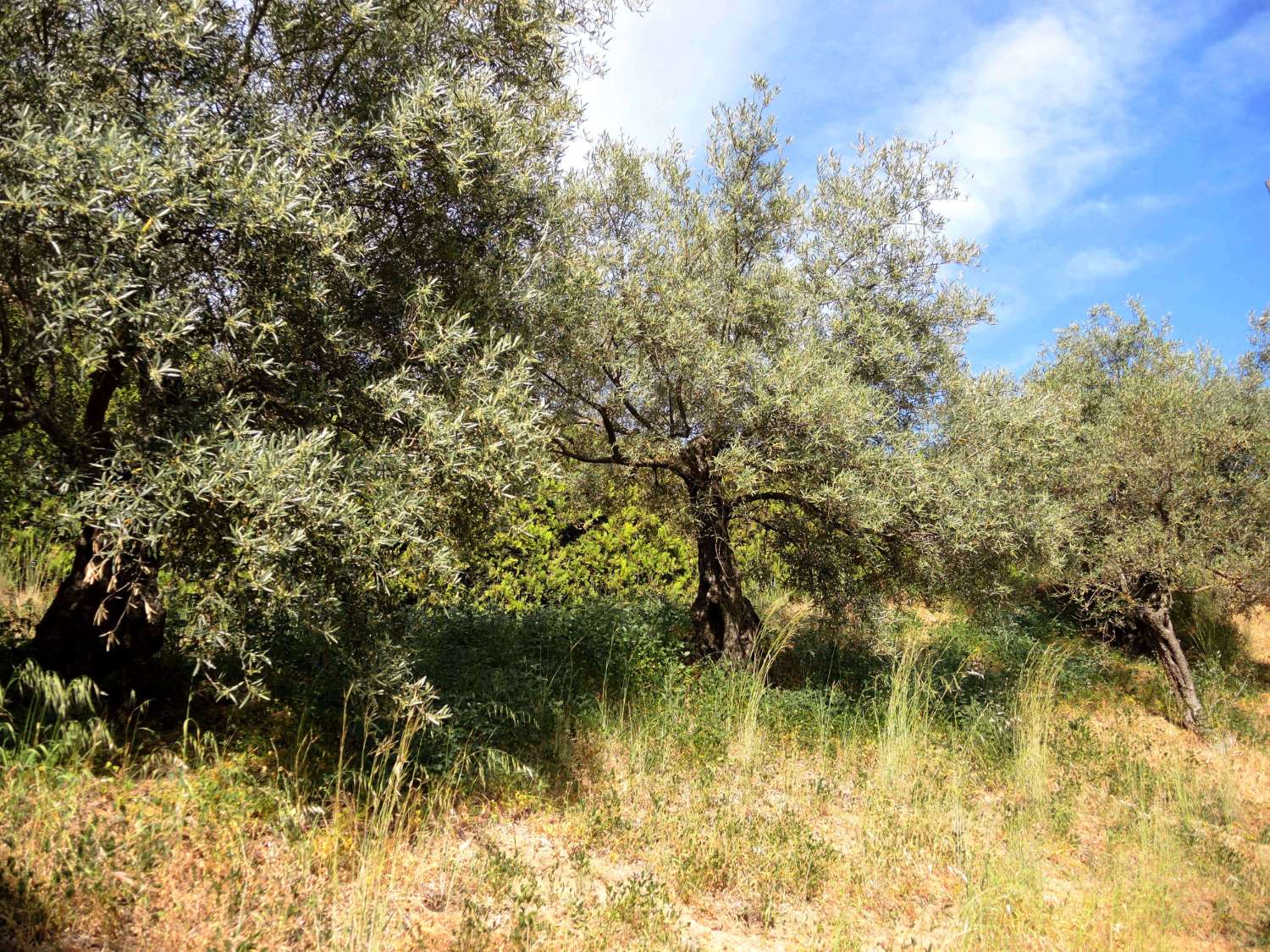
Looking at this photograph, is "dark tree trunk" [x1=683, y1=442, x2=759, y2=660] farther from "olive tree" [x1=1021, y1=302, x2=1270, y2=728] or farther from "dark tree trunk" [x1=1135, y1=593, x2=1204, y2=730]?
"dark tree trunk" [x1=1135, y1=593, x2=1204, y2=730]

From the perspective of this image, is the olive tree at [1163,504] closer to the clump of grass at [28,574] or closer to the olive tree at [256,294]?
the olive tree at [256,294]

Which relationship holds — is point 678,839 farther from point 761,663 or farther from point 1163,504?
point 1163,504

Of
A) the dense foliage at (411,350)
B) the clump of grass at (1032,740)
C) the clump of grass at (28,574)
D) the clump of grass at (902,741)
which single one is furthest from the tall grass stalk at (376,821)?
the clump of grass at (1032,740)

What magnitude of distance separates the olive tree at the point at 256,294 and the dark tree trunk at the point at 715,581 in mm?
3657

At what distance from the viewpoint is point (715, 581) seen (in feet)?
32.3

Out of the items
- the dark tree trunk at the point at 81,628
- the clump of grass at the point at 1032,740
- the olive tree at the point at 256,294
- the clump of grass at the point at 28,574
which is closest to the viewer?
the olive tree at the point at 256,294

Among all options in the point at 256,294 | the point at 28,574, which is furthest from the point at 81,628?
the point at 28,574

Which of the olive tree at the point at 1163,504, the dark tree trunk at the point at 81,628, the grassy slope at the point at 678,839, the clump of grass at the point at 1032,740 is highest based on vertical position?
the olive tree at the point at 1163,504

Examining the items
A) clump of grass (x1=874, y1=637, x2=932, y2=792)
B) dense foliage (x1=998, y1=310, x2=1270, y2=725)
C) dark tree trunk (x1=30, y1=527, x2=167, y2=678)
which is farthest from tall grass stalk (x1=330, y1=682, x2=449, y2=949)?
dense foliage (x1=998, y1=310, x2=1270, y2=725)

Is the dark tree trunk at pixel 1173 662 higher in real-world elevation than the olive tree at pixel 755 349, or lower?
lower

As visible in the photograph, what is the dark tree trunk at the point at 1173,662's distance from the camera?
35.5 feet

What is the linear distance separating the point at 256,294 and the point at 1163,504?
40.7ft

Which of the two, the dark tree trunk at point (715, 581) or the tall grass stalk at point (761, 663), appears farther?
the dark tree trunk at point (715, 581)

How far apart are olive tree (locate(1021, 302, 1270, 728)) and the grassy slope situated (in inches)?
110
